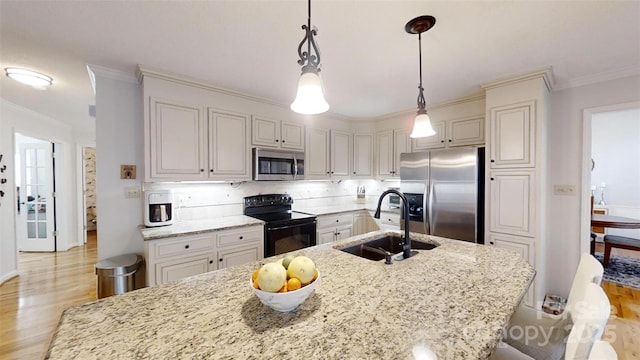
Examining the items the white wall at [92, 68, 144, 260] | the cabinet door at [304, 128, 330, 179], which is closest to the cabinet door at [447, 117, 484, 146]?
the cabinet door at [304, 128, 330, 179]

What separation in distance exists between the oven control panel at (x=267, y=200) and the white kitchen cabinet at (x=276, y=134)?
67cm

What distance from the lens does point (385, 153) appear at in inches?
156

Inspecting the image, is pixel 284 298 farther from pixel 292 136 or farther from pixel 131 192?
pixel 292 136

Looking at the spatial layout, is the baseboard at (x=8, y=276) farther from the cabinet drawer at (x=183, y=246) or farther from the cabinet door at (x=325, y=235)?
the cabinet door at (x=325, y=235)

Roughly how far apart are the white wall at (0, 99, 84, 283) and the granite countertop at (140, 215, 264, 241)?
266 centimetres

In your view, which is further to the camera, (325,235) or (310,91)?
(325,235)

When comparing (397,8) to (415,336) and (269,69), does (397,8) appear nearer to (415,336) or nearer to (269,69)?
(269,69)

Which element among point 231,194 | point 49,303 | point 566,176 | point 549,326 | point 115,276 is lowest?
point 49,303

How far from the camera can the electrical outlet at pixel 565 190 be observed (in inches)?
102

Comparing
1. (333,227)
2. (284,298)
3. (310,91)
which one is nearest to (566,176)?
(333,227)

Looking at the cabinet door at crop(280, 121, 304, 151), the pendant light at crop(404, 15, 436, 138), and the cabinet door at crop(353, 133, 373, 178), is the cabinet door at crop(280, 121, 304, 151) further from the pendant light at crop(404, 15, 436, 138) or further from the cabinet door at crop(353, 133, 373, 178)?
the pendant light at crop(404, 15, 436, 138)

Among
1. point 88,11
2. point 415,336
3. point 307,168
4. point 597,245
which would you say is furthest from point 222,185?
point 597,245

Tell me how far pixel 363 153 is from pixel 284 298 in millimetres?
3496

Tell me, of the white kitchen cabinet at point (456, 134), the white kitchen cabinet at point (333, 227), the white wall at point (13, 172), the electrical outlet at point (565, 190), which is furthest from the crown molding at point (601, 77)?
the white wall at point (13, 172)
